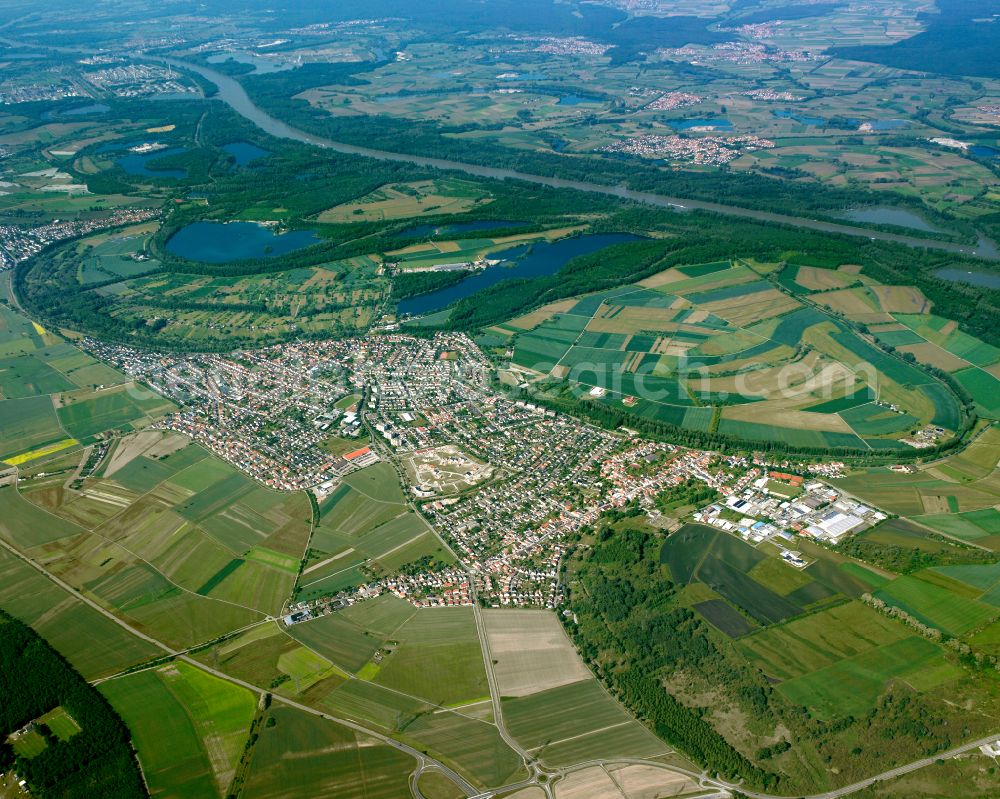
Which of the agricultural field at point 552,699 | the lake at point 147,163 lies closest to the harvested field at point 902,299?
the agricultural field at point 552,699

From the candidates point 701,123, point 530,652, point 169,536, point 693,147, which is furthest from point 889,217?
point 169,536

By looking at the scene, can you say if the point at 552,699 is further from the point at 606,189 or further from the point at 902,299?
the point at 606,189

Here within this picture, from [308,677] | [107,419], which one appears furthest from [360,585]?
[107,419]

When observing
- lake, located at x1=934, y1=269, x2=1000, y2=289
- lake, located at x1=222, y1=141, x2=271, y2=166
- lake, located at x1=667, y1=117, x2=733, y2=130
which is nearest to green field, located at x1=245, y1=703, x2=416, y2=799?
lake, located at x1=934, y1=269, x2=1000, y2=289

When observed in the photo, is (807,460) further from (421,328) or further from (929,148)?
(929,148)

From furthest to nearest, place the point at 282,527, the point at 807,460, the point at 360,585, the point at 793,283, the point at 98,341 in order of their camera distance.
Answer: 1. the point at 793,283
2. the point at 98,341
3. the point at 807,460
4. the point at 282,527
5. the point at 360,585
